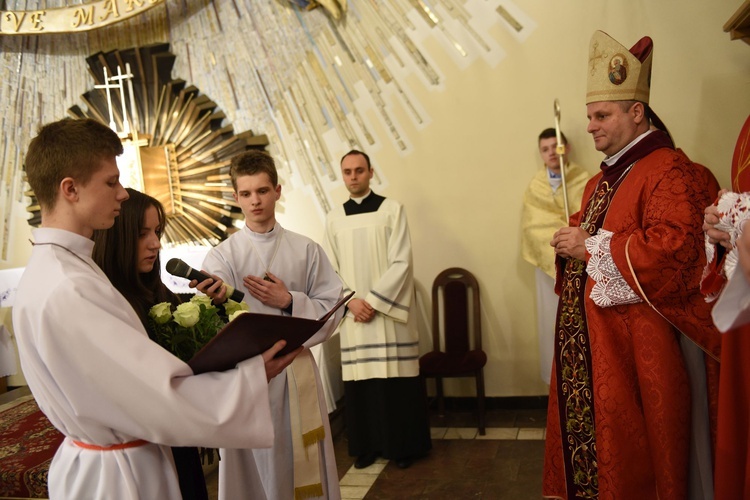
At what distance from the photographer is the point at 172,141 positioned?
6.03m

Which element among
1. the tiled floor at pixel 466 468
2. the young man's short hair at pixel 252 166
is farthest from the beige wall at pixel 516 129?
the young man's short hair at pixel 252 166

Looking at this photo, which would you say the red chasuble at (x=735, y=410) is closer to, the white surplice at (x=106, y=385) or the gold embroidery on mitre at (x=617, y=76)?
the gold embroidery on mitre at (x=617, y=76)

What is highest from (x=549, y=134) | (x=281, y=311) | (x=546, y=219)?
(x=549, y=134)

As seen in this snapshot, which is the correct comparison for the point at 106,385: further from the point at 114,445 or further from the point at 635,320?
the point at 635,320

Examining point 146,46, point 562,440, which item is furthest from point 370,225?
point 146,46

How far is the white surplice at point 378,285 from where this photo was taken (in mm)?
4508

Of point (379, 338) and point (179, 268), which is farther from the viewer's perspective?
point (379, 338)

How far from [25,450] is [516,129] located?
12.3 feet

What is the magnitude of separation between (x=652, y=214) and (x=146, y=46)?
15.8 ft

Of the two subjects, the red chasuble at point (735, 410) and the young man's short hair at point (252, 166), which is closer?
the red chasuble at point (735, 410)

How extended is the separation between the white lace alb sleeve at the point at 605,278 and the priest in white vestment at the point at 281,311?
3.48 ft

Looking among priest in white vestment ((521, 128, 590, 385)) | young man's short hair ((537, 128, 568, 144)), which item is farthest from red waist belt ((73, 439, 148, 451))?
young man's short hair ((537, 128, 568, 144))

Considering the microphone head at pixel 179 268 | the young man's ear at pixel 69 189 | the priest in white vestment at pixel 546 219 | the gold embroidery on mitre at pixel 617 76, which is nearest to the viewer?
the young man's ear at pixel 69 189

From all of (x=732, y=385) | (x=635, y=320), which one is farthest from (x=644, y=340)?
(x=732, y=385)
